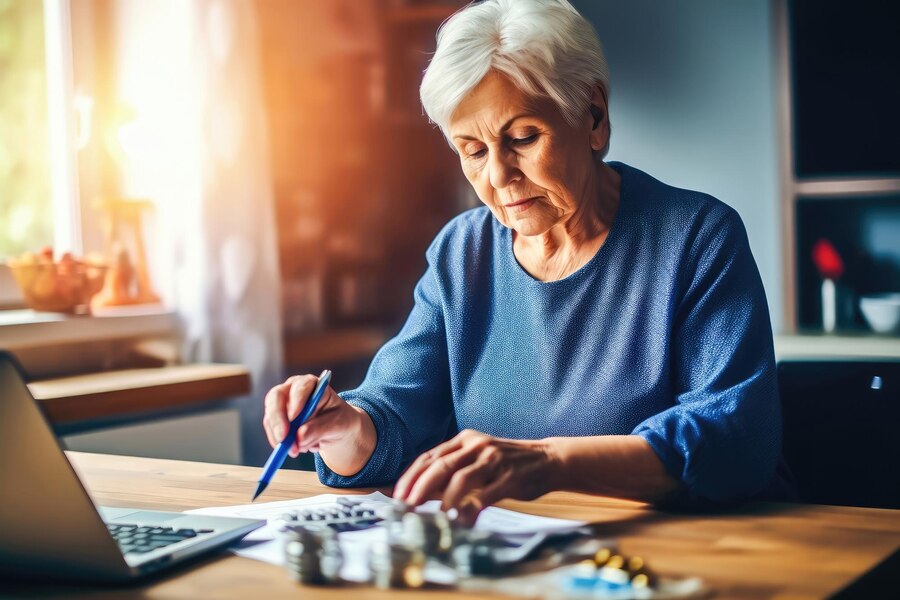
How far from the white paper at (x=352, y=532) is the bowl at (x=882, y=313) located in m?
1.95

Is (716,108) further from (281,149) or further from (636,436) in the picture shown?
(636,436)

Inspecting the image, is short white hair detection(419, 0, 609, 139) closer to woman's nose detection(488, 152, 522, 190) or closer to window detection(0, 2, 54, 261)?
woman's nose detection(488, 152, 522, 190)

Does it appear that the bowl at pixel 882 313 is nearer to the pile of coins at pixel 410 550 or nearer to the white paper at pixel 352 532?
the white paper at pixel 352 532

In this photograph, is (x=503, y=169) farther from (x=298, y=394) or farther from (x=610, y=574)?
(x=610, y=574)

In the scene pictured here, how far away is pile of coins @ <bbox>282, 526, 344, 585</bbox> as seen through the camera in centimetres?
87

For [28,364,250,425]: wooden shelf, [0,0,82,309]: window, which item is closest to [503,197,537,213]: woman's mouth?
[28,364,250,425]: wooden shelf

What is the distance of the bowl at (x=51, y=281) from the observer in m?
2.38

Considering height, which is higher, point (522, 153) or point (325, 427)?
point (522, 153)

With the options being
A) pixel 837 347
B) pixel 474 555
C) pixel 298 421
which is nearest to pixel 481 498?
pixel 474 555

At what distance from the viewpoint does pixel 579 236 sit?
5.04ft

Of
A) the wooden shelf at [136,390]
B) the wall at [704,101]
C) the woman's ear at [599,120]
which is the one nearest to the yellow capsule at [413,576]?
the woman's ear at [599,120]

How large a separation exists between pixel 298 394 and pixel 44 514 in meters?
0.40

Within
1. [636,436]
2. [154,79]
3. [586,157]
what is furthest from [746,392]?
[154,79]

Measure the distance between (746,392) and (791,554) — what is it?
0.31m
